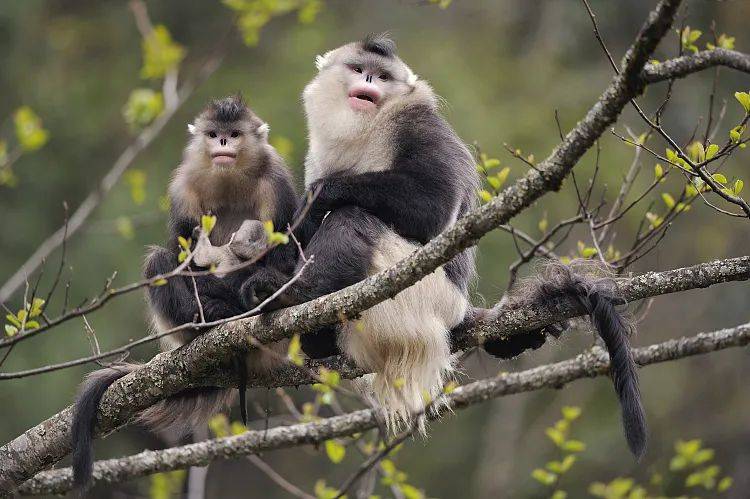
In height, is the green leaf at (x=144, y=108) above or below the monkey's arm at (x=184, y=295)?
above

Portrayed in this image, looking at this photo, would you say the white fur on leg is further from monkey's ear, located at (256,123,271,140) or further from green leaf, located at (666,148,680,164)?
green leaf, located at (666,148,680,164)

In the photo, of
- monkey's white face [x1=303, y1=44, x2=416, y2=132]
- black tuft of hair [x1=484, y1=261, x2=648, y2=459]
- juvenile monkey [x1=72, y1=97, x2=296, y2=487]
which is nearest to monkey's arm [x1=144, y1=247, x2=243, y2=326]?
juvenile monkey [x1=72, y1=97, x2=296, y2=487]

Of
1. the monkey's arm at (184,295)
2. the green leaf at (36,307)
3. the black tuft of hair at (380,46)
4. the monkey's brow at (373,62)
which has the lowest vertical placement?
the green leaf at (36,307)

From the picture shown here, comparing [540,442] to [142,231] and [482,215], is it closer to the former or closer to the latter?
[142,231]

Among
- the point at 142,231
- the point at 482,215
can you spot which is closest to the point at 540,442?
the point at 142,231

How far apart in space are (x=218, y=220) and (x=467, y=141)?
5373mm

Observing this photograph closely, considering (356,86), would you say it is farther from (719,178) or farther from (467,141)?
(467,141)

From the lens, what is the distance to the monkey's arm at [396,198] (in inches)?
174

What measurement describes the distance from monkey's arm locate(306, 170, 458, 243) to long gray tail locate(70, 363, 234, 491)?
1.05 meters

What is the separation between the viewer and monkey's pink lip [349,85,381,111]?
193 inches

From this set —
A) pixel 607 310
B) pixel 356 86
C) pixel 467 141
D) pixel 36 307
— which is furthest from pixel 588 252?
pixel 467 141

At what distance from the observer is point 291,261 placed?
14.9 ft

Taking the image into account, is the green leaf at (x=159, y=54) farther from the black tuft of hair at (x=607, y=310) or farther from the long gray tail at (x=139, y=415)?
the black tuft of hair at (x=607, y=310)

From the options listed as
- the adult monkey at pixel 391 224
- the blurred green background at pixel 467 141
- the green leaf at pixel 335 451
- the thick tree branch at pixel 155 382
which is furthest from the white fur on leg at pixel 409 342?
the blurred green background at pixel 467 141
